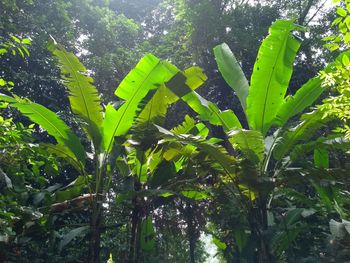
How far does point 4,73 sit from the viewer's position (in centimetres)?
793

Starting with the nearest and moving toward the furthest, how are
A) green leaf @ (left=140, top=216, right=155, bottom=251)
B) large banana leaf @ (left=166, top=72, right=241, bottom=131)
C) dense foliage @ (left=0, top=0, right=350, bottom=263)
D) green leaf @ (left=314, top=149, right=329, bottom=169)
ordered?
dense foliage @ (left=0, top=0, right=350, bottom=263), large banana leaf @ (left=166, top=72, right=241, bottom=131), green leaf @ (left=314, top=149, right=329, bottom=169), green leaf @ (left=140, top=216, right=155, bottom=251)

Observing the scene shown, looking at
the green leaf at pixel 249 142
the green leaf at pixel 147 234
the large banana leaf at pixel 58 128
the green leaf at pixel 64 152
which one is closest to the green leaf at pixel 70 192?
the green leaf at pixel 64 152

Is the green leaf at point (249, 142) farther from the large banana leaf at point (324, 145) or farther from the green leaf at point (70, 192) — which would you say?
the green leaf at point (70, 192)

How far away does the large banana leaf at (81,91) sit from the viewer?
4430 mm

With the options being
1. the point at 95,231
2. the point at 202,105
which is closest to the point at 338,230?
the point at 202,105

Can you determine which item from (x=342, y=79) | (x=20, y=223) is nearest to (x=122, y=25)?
(x=20, y=223)

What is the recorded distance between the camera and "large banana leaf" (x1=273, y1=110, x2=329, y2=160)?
175 inches

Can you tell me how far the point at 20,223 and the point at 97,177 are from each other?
1.03m

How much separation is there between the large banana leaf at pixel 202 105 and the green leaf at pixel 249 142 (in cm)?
60

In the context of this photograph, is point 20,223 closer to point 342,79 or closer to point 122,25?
point 342,79

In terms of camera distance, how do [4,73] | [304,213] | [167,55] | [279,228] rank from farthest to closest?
[167,55], [4,73], [304,213], [279,228]

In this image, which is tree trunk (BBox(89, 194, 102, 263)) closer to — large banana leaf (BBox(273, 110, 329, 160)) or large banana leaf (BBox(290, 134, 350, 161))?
large banana leaf (BBox(273, 110, 329, 160))

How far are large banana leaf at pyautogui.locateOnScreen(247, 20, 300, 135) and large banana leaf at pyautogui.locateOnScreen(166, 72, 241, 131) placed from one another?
333mm

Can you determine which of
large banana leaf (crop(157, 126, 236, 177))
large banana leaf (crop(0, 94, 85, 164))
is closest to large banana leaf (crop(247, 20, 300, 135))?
large banana leaf (crop(157, 126, 236, 177))
